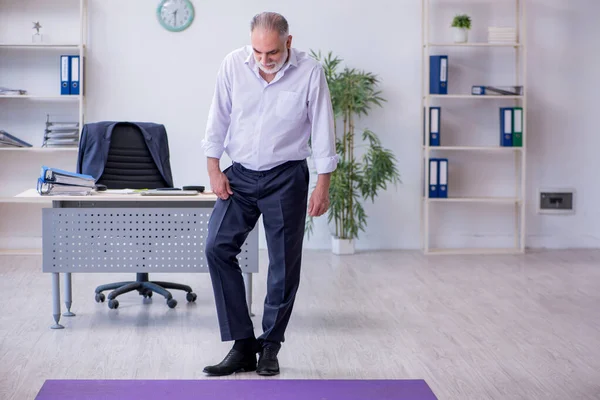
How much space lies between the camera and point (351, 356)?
3582 millimetres

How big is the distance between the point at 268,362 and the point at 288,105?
103cm

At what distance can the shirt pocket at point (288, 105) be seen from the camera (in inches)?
125

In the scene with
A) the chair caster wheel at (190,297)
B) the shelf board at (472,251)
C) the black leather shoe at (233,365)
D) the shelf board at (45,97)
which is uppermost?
the shelf board at (45,97)

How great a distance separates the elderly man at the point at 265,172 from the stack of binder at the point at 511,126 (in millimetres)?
3671

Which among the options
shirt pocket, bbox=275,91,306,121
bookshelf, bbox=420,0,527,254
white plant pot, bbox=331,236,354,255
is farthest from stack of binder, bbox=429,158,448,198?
shirt pocket, bbox=275,91,306,121

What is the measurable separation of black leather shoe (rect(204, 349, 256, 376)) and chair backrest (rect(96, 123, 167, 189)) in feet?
6.00

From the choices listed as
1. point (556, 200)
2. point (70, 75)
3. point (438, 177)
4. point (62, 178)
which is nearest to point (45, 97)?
point (70, 75)

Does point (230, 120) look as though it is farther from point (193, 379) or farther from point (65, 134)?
point (65, 134)

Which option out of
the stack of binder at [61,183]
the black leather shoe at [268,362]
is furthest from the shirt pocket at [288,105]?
the stack of binder at [61,183]

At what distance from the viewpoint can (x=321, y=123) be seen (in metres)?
3.20

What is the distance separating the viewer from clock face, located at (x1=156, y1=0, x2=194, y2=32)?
257 inches

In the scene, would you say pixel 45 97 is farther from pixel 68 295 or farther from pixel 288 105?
pixel 288 105

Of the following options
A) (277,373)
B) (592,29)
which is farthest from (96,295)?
(592,29)

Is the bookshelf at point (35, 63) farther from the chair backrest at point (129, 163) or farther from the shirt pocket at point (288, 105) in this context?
the shirt pocket at point (288, 105)
